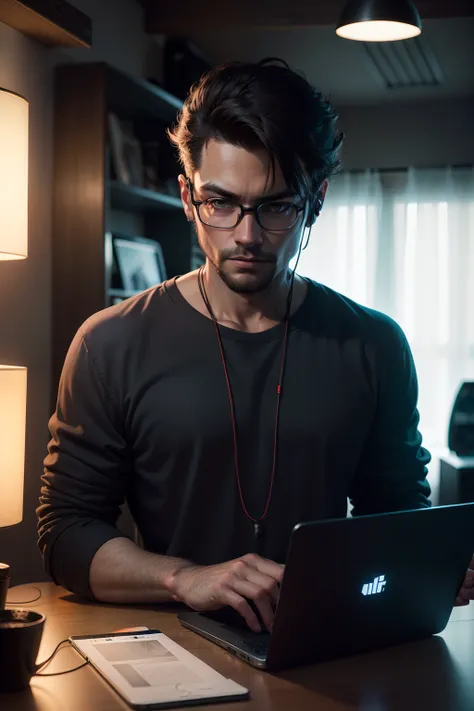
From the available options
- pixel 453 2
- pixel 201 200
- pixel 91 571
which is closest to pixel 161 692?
pixel 91 571

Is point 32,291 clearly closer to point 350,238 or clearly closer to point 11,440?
point 11,440

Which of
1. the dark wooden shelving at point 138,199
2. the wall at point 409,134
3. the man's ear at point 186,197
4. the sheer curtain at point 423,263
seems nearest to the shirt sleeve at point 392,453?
the man's ear at point 186,197

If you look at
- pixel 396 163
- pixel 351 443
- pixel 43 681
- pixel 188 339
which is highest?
pixel 396 163

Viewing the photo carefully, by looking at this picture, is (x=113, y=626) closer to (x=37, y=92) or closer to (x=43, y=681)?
(x=43, y=681)

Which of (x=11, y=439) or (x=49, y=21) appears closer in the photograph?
(x=11, y=439)

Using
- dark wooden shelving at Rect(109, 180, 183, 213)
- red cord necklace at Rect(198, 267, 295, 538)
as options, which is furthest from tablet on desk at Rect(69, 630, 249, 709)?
dark wooden shelving at Rect(109, 180, 183, 213)

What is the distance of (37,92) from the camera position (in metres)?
3.17

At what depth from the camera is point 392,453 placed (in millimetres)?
1698

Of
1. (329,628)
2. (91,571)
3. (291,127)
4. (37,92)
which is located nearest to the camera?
(329,628)

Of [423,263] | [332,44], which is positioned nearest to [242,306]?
[332,44]

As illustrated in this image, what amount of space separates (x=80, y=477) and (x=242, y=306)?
43 centimetres

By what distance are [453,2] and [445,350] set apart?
9.50ft

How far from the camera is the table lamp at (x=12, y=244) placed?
186 centimetres

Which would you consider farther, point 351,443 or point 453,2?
point 453,2
